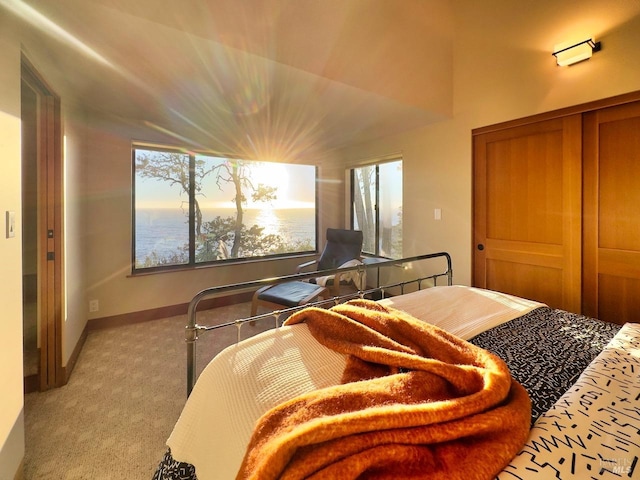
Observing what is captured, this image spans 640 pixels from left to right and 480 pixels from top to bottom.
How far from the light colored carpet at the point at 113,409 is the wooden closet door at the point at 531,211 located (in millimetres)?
2608

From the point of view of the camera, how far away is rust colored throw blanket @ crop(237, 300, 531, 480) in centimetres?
56

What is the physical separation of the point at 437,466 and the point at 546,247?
8.63 feet

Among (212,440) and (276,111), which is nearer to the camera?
(212,440)

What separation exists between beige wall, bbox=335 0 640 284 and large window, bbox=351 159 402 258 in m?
0.25

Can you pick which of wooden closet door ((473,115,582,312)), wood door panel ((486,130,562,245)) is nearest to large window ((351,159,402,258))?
wooden closet door ((473,115,582,312))

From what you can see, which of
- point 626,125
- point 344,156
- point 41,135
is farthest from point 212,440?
point 344,156

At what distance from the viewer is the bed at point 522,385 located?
0.62 m

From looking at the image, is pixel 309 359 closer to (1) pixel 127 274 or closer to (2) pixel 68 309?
(2) pixel 68 309

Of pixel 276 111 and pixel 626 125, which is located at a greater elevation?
pixel 276 111

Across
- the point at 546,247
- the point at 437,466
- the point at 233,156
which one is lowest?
the point at 437,466

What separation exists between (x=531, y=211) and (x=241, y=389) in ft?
9.23

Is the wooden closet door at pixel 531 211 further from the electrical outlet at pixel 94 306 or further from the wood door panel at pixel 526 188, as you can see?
the electrical outlet at pixel 94 306

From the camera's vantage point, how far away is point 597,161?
7.22 feet

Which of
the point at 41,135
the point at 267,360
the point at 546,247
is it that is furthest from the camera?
the point at 546,247
